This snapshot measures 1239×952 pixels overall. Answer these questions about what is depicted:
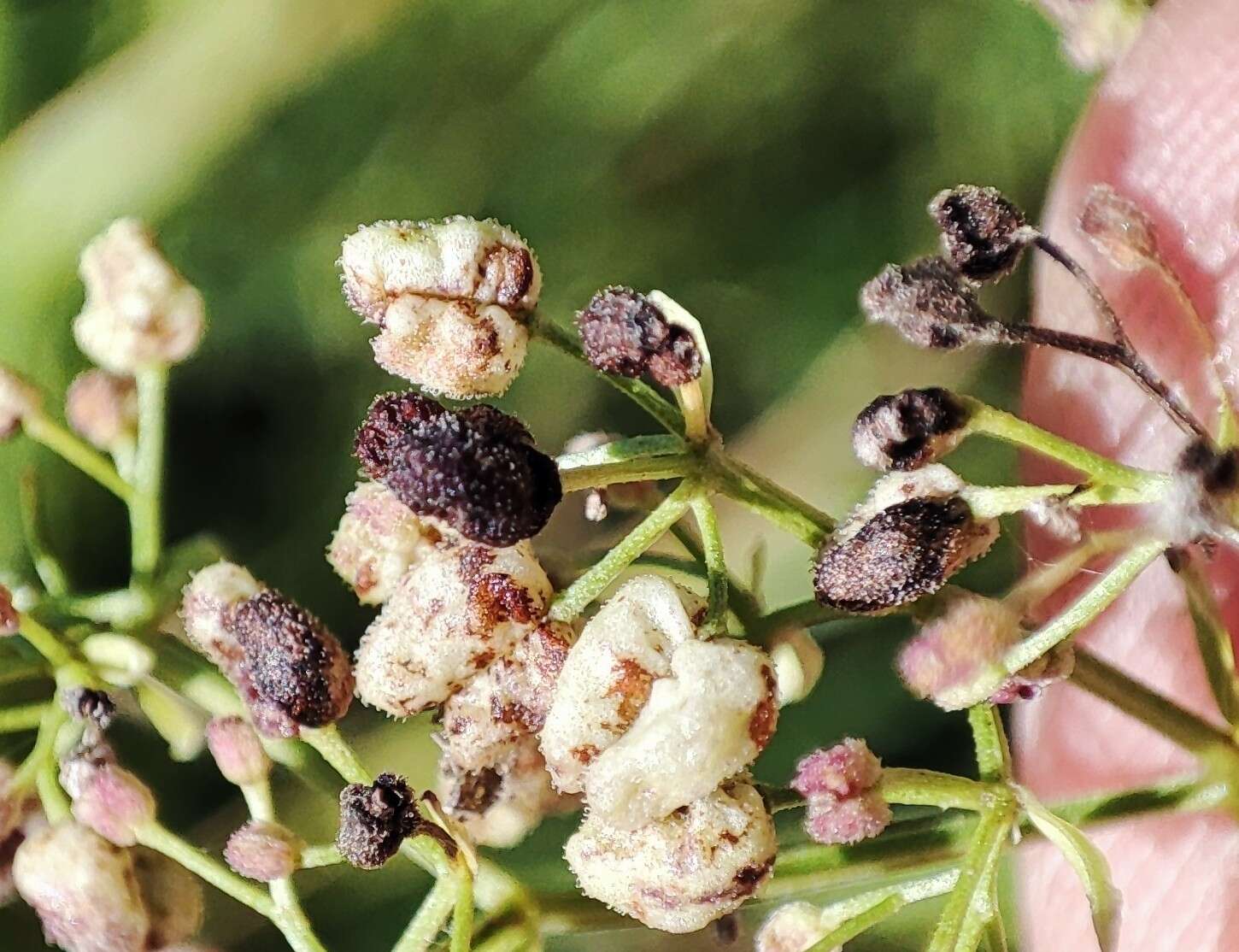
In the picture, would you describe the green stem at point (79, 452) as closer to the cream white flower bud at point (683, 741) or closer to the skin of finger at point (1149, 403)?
the cream white flower bud at point (683, 741)

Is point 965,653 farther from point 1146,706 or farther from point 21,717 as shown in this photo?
point 21,717

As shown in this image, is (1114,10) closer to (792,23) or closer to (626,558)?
(792,23)

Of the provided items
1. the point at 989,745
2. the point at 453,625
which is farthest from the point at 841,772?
the point at 453,625

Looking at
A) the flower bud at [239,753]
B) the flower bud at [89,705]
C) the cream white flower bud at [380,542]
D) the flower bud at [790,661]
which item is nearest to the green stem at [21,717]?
the flower bud at [89,705]

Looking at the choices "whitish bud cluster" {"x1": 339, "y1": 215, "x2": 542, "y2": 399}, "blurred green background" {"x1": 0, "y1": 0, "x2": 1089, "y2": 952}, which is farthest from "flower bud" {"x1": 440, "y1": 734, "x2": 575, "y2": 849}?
"blurred green background" {"x1": 0, "y1": 0, "x2": 1089, "y2": 952}

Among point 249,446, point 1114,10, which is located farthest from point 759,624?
point 249,446

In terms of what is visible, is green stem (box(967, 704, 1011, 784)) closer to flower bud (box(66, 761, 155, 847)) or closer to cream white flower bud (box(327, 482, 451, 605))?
cream white flower bud (box(327, 482, 451, 605))
